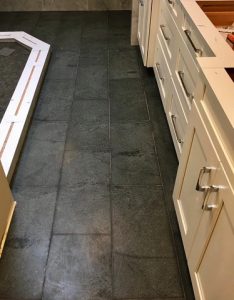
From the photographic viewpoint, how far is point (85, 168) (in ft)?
5.90

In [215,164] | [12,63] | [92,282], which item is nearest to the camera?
[215,164]

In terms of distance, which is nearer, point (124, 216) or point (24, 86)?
point (124, 216)

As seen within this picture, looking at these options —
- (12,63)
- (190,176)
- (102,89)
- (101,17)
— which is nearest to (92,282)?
(190,176)

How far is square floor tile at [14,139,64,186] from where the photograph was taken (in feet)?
5.66

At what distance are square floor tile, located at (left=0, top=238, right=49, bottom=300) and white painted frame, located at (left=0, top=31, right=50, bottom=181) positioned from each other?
41 cm

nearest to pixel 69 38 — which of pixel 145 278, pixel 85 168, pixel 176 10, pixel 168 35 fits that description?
pixel 168 35

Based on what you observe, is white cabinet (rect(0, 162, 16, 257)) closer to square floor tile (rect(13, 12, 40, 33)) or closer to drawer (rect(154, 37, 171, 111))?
drawer (rect(154, 37, 171, 111))

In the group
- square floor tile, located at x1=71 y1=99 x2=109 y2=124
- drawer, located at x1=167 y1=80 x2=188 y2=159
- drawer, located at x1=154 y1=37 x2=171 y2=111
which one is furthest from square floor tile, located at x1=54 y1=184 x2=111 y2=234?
drawer, located at x1=154 y1=37 x2=171 y2=111

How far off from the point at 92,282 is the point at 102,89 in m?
1.53

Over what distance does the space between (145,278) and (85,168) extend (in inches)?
28.6

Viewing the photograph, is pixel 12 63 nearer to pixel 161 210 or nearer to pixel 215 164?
pixel 161 210

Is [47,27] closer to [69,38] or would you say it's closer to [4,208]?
[69,38]

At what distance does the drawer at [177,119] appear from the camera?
1570 mm

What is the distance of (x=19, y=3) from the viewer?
3.54 m
